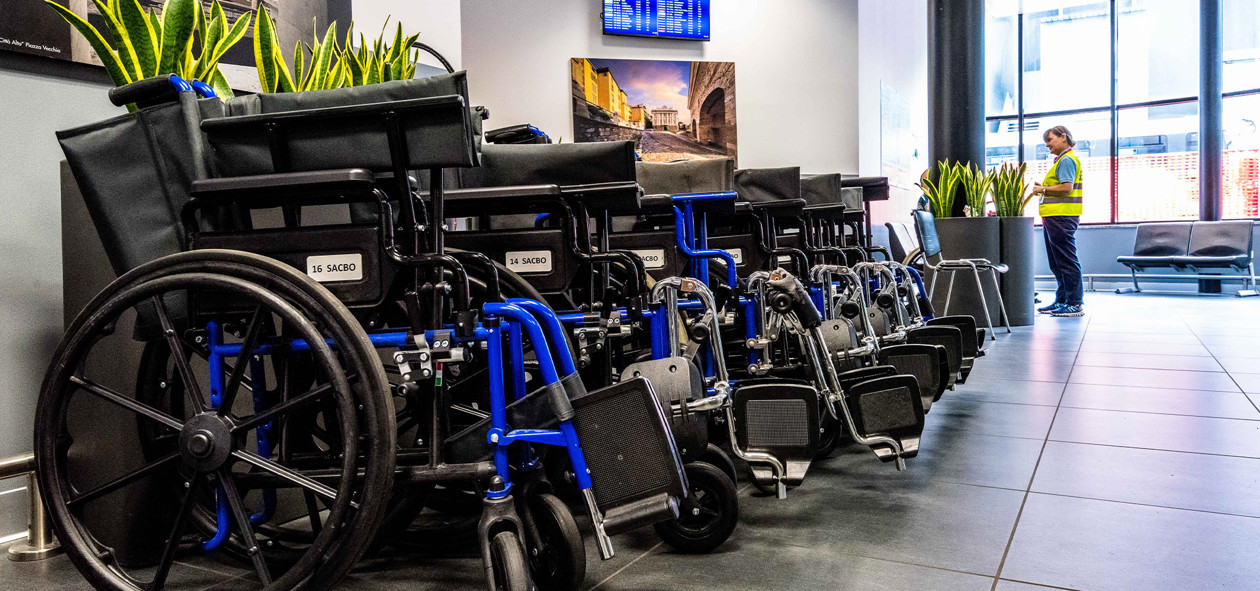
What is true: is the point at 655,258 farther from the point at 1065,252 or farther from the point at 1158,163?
the point at 1158,163

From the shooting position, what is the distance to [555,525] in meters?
1.35

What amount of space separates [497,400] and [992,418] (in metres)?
2.26

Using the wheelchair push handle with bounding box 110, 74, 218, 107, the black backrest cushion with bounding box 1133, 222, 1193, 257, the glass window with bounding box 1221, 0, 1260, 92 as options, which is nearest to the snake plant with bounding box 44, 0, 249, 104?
the wheelchair push handle with bounding box 110, 74, 218, 107

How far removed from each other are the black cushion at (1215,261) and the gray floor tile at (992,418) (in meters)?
7.66

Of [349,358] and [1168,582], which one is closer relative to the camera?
[349,358]

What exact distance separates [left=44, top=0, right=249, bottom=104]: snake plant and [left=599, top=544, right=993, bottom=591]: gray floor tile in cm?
145

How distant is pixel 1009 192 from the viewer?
21.0 ft

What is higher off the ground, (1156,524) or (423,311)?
(423,311)

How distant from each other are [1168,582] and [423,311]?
4.43ft

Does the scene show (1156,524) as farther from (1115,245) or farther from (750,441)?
(1115,245)

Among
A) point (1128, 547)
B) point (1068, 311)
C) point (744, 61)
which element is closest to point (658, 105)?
point (744, 61)

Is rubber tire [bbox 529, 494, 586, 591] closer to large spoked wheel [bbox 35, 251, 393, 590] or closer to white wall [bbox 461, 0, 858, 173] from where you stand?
large spoked wheel [bbox 35, 251, 393, 590]

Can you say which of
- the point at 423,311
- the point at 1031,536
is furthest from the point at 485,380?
the point at 1031,536

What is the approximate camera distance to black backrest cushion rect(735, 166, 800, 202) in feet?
12.5
